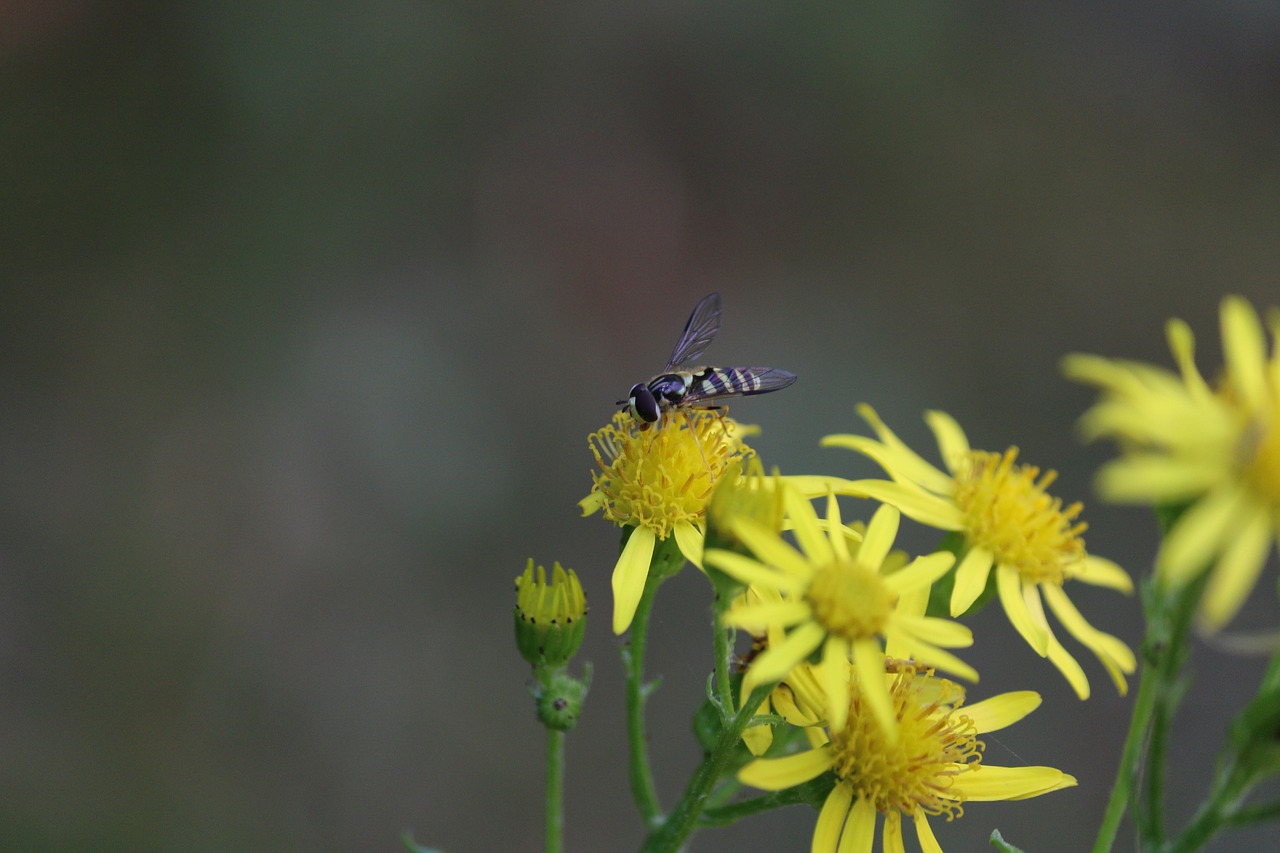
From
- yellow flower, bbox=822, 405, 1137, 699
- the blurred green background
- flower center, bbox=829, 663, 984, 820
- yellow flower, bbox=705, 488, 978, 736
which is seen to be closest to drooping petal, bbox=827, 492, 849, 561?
yellow flower, bbox=705, 488, 978, 736

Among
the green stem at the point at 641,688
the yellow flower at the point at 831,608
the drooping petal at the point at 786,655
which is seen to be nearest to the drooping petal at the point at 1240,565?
the yellow flower at the point at 831,608

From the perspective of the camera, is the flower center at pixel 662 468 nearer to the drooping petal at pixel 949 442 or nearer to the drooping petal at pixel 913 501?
the drooping petal at pixel 913 501

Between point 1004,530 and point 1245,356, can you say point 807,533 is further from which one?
point 1245,356

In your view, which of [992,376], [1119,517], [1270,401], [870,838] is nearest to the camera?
[1270,401]

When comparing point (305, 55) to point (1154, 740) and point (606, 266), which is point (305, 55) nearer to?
point (606, 266)

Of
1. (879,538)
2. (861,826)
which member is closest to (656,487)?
(879,538)

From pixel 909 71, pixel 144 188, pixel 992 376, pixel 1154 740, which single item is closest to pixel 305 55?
pixel 144 188
